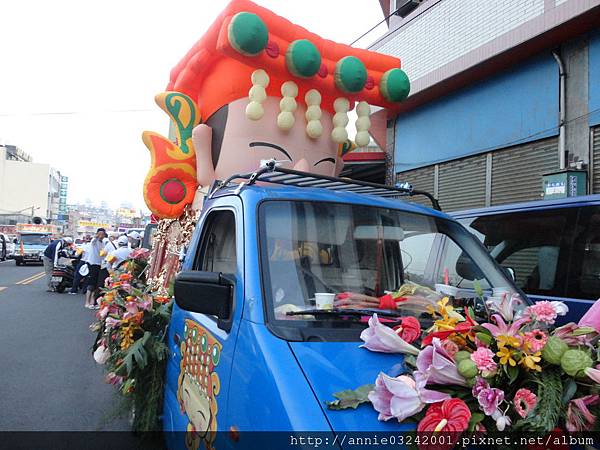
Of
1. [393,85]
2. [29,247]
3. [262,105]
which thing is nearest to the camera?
[262,105]

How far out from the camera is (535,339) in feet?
5.66

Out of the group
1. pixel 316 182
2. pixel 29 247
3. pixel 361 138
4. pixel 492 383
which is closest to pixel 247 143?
pixel 361 138

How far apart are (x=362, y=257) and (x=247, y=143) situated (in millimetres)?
3317

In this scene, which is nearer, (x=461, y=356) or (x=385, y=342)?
(x=461, y=356)

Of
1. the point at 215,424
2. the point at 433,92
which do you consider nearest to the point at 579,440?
the point at 215,424

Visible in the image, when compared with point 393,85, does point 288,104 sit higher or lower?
lower

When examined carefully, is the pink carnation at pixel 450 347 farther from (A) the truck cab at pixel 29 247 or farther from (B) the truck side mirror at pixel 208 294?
(A) the truck cab at pixel 29 247

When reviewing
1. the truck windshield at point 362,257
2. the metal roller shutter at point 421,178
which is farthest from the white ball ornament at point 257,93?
the metal roller shutter at point 421,178

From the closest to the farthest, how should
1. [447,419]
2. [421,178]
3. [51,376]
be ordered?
[447,419] → [51,376] → [421,178]

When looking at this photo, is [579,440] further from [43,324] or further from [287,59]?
[43,324]

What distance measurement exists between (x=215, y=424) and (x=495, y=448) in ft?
3.75

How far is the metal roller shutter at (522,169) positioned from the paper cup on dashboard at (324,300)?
6659mm

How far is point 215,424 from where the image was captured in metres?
2.06

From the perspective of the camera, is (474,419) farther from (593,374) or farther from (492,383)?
(593,374)
